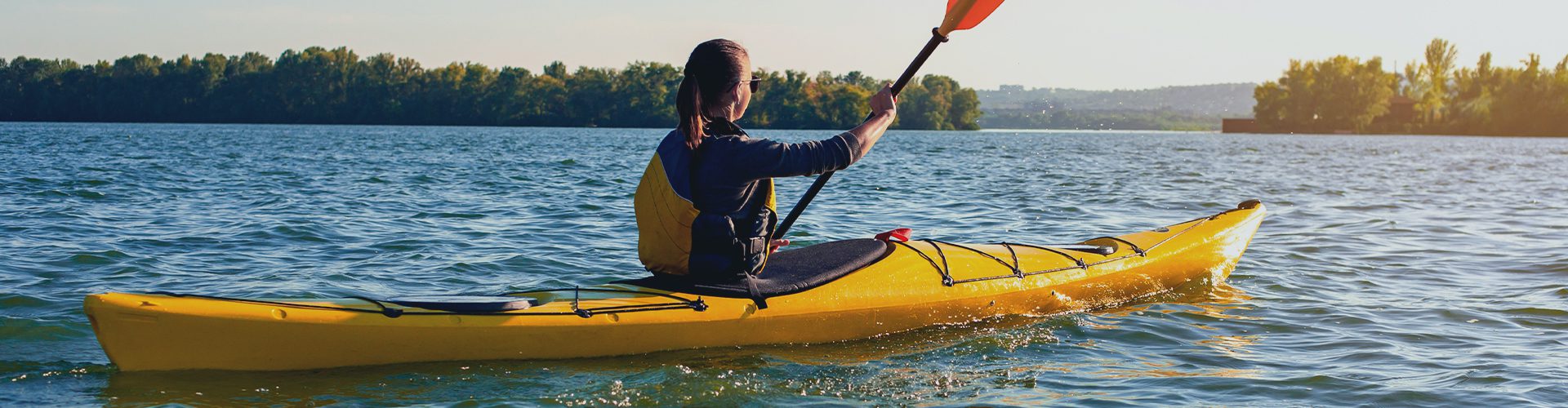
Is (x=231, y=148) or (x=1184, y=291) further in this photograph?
(x=231, y=148)

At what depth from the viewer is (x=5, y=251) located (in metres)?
7.38

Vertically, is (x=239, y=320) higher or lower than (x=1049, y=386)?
higher

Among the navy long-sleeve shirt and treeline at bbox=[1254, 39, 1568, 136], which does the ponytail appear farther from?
treeline at bbox=[1254, 39, 1568, 136]

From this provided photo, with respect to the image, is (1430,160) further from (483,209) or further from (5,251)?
(5,251)

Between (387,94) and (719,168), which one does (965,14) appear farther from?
(387,94)

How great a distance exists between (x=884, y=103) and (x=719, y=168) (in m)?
0.79

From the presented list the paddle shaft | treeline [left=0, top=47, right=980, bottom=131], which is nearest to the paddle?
the paddle shaft

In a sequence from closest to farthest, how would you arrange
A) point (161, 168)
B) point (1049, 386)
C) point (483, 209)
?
1. point (1049, 386)
2. point (483, 209)
3. point (161, 168)

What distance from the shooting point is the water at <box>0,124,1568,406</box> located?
425 centimetres

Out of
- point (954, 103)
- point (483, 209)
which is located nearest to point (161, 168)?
point (483, 209)

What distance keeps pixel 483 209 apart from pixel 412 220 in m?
1.33

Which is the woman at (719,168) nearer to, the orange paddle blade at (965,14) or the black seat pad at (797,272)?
the black seat pad at (797,272)

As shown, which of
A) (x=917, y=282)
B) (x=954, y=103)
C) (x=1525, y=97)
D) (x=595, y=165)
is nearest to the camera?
(x=917, y=282)

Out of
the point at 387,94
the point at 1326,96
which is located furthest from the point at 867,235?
the point at 1326,96
